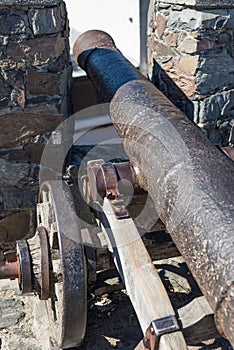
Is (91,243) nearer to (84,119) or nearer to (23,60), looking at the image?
(23,60)

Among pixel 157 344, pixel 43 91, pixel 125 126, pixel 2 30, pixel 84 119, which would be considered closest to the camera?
pixel 157 344

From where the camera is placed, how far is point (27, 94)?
285 centimetres

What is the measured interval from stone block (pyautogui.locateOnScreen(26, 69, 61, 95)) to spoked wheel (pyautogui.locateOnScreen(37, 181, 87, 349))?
73 centimetres

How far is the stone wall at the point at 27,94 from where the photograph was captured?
8.75ft

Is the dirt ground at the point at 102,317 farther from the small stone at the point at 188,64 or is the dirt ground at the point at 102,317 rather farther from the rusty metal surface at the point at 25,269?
the small stone at the point at 188,64

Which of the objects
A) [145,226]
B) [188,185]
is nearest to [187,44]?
[145,226]

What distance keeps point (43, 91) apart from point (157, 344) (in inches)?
65.4

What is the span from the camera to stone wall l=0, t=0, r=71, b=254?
2666mm

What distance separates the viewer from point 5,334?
276 cm

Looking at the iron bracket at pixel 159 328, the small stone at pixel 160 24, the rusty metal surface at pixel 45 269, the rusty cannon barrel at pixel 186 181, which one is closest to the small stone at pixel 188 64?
the small stone at pixel 160 24

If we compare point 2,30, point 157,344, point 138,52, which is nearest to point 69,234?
point 157,344

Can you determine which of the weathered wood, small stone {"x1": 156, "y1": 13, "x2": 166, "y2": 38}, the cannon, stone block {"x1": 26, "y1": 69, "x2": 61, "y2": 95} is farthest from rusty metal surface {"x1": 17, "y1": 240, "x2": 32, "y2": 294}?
small stone {"x1": 156, "y1": 13, "x2": 166, "y2": 38}

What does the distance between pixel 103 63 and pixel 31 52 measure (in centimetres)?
53

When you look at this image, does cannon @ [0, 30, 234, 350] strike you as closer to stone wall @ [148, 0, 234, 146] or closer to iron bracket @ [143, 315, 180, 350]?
iron bracket @ [143, 315, 180, 350]
